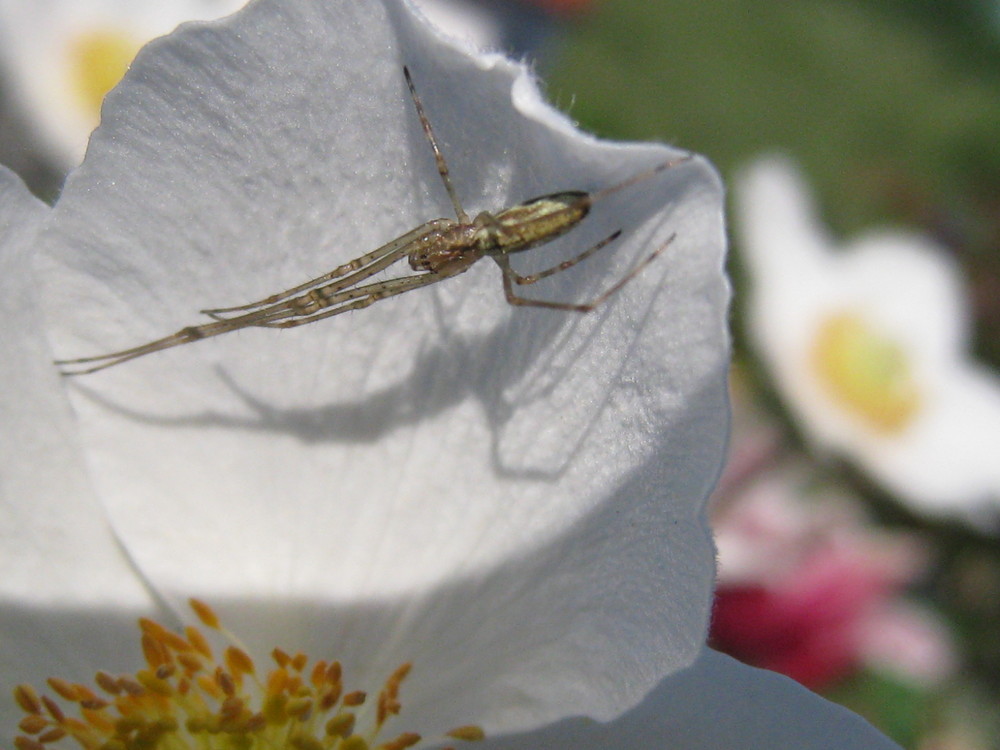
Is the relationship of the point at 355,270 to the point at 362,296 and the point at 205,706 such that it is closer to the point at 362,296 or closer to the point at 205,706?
the point at 362,296

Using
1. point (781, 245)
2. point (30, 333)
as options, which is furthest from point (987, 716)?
point (30, 333)

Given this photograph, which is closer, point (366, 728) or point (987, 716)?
point (366, 728)

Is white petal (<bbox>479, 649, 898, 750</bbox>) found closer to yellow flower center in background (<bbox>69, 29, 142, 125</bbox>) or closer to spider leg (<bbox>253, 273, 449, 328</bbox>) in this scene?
spider leg (<bbox>253, 273, 449, 328</bbox>)

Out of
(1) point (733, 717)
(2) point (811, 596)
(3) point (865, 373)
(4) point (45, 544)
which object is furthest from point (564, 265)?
(3) point (865, 373)

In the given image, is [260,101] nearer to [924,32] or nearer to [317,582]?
[317,582]

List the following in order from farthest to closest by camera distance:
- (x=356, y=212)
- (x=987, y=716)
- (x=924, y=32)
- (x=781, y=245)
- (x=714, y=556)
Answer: (x=924, y=32), (x=781, y=245), (x=987, y=716), (x=356, y=212), (x=714, y=556)

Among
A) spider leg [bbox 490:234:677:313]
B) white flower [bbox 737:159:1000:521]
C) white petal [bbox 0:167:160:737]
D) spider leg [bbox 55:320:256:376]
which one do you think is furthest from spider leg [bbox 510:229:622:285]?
white flower [bbox 737:159:1000:521]

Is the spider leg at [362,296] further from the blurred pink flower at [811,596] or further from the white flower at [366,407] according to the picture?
the blurred pink flower at [811,596]
